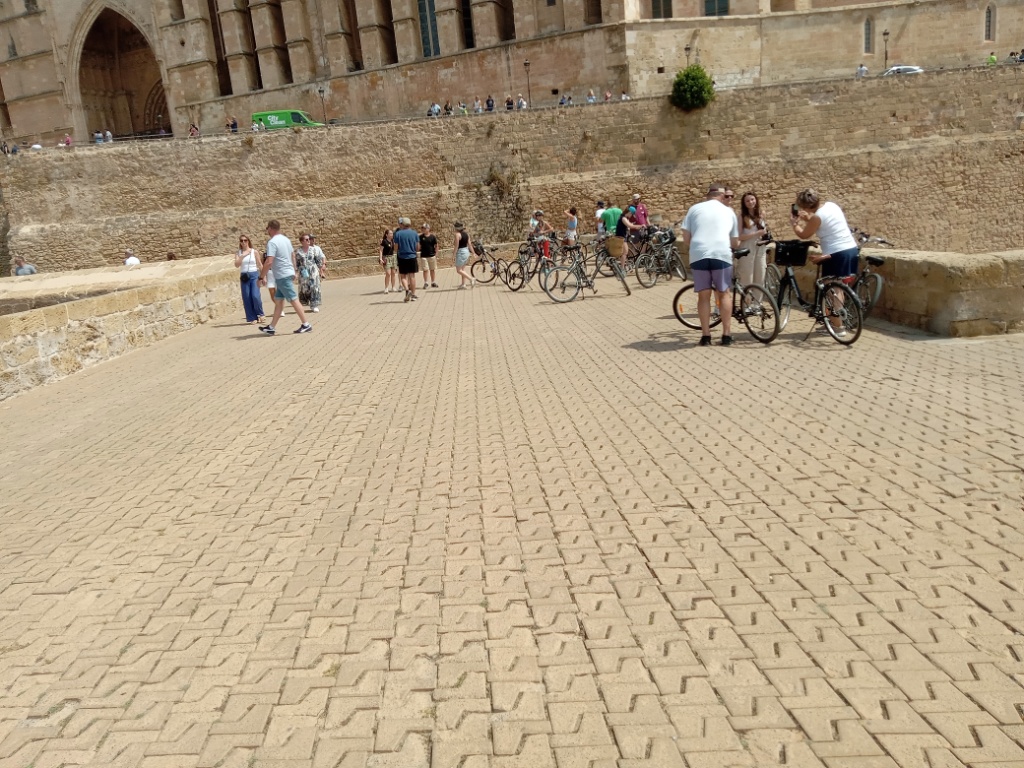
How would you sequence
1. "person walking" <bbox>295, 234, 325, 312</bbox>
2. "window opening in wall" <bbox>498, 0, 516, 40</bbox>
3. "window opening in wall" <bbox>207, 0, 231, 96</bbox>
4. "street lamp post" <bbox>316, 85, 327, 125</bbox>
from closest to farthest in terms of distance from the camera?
"person walking" <bbox>295, 234, 325, 312</bbox> → "window opening in wall" <bbox>498, 0, 516, 40</bbox> → "street lamp post" <bbox>316, 85, 327, 125</bbox> → "window opening in wall" <bbox>207, 0, 231, 96</bbox>

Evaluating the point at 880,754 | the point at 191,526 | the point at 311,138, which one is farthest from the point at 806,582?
the point at 311,138

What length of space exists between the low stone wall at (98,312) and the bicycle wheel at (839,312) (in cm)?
913

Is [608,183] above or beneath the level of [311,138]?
beneath

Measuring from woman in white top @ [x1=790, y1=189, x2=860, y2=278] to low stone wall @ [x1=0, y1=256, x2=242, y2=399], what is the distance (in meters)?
9.03

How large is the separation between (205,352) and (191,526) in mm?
7081

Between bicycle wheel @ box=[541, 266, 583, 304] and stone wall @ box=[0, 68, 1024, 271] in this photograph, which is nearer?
bicycle wheel @ box=[541, 266, 583, 304]

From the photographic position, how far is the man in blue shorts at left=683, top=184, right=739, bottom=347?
302 inches

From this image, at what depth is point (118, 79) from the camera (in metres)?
49.9

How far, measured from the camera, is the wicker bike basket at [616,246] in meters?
14.8

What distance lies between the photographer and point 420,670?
8.77ft

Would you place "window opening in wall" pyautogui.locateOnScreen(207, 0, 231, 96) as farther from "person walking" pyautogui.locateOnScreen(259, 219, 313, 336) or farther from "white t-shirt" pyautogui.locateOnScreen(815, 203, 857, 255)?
"white t-shirt" pyautogui.locateOnScreen(815, 203, 857, 255)

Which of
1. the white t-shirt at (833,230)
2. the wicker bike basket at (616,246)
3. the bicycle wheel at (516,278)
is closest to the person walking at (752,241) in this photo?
the white t-shirt at (833,230)

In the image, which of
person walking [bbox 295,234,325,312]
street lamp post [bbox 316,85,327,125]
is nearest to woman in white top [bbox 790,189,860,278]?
person walking [bbox 295,234,325,312]

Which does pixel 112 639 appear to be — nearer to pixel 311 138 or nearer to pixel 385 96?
pixel 311 138
